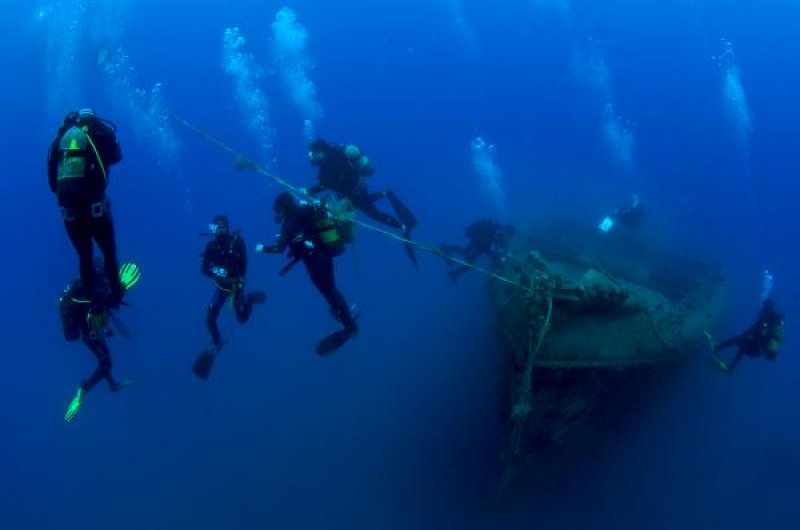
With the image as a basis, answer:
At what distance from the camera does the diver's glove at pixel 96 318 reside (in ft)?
26.5

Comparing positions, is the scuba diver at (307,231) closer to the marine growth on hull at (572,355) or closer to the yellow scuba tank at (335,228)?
the yellow scuba tank at (335,228)

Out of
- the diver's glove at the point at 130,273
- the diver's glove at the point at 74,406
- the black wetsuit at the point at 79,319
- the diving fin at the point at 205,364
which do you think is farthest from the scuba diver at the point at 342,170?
the diver's glove at the point at 74,406

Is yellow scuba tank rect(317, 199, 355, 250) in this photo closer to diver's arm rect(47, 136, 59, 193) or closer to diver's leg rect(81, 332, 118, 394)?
diver's arm rect(47, 136, 59, 193)

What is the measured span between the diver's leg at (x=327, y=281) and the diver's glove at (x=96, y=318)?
3.00 meters

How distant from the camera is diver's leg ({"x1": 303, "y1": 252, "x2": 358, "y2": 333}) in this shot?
8.08 metres

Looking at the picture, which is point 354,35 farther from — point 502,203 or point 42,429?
point 42,429

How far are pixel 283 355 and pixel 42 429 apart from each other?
13641 millimetres

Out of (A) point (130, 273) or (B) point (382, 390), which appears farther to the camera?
(B) point (382, 390)

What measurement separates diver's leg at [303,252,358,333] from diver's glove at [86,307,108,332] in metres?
3.00

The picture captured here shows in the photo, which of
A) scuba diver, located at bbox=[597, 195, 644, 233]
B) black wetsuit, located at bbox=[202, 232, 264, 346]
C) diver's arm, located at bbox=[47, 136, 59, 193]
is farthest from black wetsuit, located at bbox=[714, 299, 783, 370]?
diver's arm, located at bbox=[47, 136, 59, 193]

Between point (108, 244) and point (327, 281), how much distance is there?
127 inches

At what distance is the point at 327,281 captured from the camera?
329 inches

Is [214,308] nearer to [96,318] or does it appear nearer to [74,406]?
[96,318]

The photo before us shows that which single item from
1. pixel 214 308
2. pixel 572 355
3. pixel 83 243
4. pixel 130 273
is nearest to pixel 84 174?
pixel 83 243
